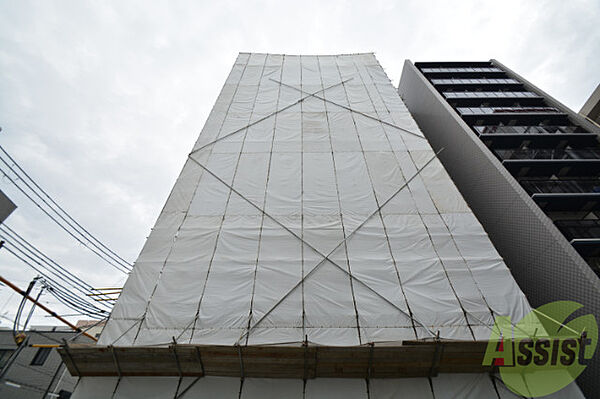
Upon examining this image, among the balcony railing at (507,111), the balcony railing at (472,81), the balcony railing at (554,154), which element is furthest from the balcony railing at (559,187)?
the balcony railing at (472,81)

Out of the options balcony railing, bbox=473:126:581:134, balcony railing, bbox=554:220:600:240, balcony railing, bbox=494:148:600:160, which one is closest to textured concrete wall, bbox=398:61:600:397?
balcony railing, bbox=473:126:581:134

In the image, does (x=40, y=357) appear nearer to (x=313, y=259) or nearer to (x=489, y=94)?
(x=313, y=259)

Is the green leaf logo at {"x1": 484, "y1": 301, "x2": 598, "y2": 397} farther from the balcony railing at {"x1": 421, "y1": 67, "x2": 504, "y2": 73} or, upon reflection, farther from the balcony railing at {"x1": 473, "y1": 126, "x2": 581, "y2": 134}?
the balcony railing at {"x1": 421, "y1": 67, "x2": 504, "y2": 73}

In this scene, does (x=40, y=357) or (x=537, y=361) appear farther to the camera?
(x=40, y=357)

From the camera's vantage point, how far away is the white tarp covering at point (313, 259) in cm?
525

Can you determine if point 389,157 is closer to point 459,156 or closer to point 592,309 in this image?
point 459,156

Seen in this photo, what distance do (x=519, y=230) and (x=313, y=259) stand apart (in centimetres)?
771

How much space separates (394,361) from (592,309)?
18.8 ft

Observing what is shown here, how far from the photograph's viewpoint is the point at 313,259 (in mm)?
6562

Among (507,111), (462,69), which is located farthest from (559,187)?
(462,69)

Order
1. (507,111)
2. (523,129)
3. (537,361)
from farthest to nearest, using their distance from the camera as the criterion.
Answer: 1. (507,111)
2. (523,129)
3. (537,361)

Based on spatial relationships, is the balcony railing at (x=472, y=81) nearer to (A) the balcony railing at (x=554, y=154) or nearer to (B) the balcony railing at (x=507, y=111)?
(B) the balcony railing at (x=507, y=111)

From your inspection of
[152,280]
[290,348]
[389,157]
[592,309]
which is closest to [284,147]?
[389,157]

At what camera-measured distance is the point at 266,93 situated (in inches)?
523
